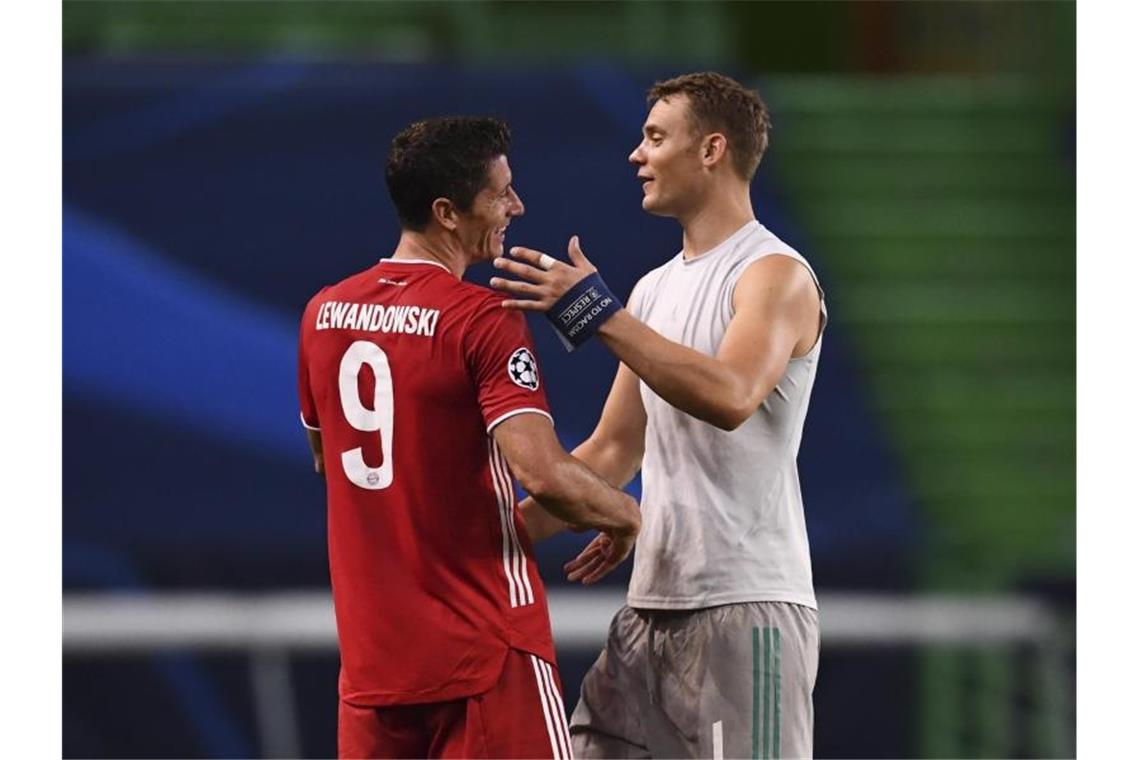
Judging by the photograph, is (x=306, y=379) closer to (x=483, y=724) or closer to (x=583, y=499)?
(x=583, y=499)

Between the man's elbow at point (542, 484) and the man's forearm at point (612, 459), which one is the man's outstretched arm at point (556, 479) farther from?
the man's forearm at point (612, 459)

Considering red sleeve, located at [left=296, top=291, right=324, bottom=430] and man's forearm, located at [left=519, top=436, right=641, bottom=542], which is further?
man's forearm, located at [left=519, top=436, right=641, bottom=542]

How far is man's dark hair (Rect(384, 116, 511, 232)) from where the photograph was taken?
3592 mm

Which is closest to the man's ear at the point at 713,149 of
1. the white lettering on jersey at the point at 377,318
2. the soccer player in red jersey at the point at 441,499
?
the soccer player in red jersey at the point at 441,499

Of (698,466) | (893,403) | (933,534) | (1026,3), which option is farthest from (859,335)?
(698,466)

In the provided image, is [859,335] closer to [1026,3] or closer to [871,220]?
[871,220]

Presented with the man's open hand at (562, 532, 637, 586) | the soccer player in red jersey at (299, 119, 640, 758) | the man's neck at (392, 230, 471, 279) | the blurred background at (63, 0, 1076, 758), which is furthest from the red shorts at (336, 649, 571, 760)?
the blurred background at (63, 0, 1076, 758)

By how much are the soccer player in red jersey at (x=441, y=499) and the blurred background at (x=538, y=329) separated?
13.9ft

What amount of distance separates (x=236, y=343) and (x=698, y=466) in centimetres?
A: 497

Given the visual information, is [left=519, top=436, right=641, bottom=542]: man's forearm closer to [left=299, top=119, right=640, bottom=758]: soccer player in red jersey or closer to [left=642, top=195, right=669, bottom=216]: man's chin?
[left=299, top=119, right=640, bottom=758]: soccer player in red jersey

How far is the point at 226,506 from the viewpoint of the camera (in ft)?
26.8

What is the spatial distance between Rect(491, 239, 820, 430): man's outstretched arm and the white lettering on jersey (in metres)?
0.16

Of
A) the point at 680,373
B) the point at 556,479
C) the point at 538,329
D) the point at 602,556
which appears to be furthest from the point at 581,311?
the point at 538,329

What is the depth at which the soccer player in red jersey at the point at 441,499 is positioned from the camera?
3439mm
